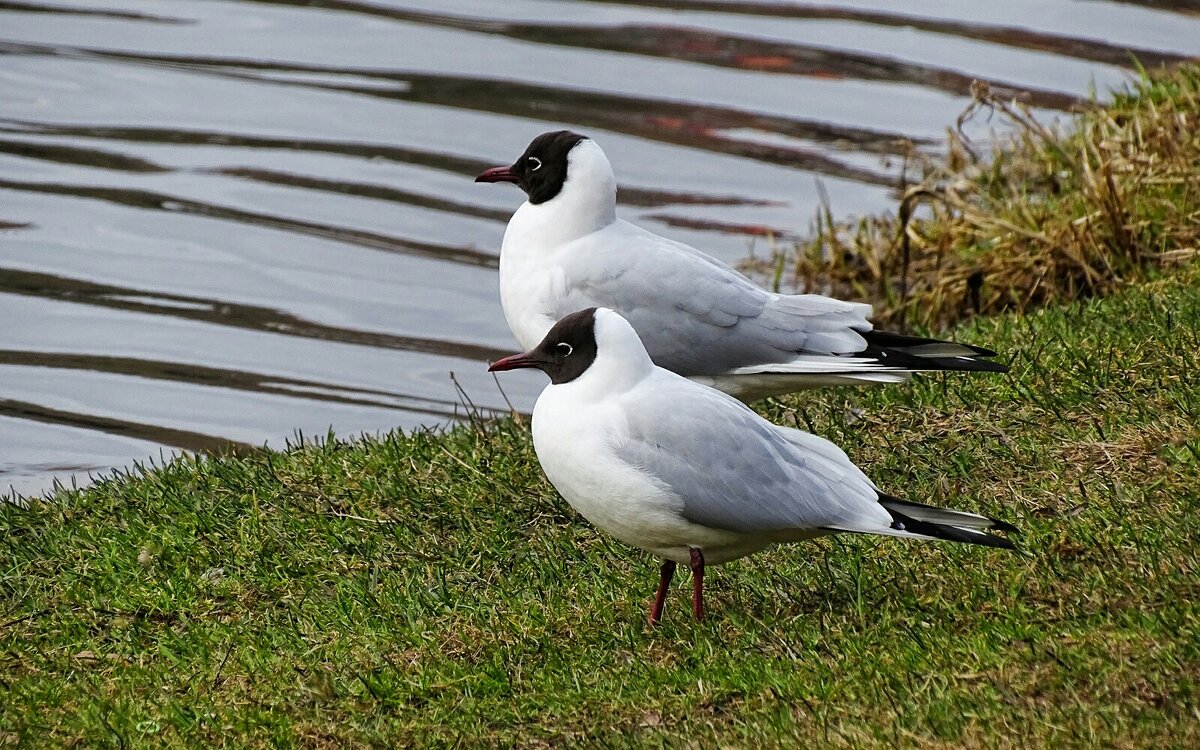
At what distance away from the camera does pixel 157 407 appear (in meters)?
9.13

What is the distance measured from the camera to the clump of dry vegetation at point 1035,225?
29.1 ft

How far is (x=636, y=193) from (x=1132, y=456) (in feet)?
23.6

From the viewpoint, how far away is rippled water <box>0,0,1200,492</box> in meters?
9.58

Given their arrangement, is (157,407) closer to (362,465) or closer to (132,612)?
(362,465)

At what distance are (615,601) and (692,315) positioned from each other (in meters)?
1.46

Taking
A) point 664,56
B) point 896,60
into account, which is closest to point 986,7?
point 896,60

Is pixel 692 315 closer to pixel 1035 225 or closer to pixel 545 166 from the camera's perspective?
pixel 545 166

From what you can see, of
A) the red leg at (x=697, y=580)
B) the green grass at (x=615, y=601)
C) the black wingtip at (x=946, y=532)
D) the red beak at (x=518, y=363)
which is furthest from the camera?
the red beak at (x=518, y=363)

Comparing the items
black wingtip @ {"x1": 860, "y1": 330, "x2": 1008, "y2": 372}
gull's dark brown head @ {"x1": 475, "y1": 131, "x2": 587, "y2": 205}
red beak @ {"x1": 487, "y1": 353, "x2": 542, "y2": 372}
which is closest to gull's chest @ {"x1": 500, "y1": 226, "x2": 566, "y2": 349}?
gull's dark brown head @ {"x1": 475, "y1": 131, "x2": 587, "y2": 205}

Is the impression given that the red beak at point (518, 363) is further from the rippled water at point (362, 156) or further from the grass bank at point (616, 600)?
the rippled water at point (362, 156)

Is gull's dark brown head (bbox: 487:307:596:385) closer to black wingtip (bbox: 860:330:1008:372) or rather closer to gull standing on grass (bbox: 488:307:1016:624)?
gull standing on grass (bbox: 488:307:1016:624)

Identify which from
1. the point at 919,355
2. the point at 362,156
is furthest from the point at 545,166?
the point at 362,156

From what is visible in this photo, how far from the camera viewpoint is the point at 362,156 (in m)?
13.1

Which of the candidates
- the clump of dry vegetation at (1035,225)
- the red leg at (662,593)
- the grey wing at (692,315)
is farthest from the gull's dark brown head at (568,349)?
the clump of dry vegetation at (1035,225)
